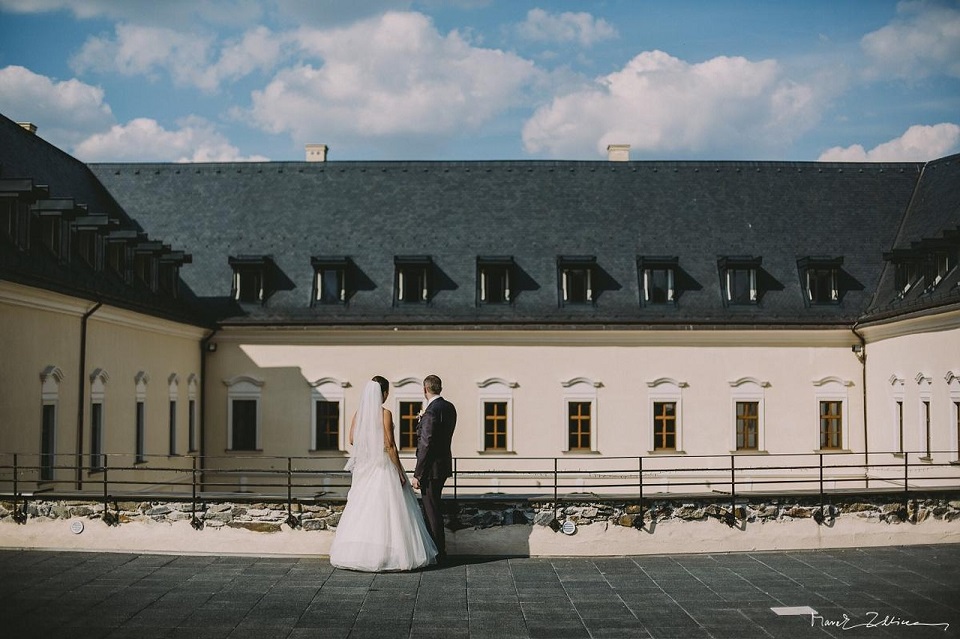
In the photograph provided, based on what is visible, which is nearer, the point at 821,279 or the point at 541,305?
the point at 541,305

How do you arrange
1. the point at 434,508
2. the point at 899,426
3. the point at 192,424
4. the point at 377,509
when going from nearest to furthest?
the point at 377,509
the point at 434,508
the point at 899,426
the point at 192,424

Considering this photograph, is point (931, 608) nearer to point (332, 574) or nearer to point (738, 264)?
point (332, 574)

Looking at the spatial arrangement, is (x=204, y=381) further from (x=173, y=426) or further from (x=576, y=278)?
(x=576, y=278)

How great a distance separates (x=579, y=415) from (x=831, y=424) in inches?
287

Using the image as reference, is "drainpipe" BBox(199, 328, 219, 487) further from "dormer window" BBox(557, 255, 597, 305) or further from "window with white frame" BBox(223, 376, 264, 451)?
"dormer window" BBox(557, 255, 597, 305)

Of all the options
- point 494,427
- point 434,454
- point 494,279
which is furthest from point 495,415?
point 434,454

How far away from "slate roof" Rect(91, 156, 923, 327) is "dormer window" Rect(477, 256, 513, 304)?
33cm

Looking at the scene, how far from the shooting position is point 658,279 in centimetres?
2891

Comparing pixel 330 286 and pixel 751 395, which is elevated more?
pixel 330 286

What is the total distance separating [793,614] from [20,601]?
26.3 feet

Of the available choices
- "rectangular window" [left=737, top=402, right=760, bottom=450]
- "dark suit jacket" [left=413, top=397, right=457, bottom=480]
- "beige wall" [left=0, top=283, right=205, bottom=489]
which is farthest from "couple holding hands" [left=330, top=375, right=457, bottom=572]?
"rectangular window" [left=737, top=402, right=760, bottom=450]

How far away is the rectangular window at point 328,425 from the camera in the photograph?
1114 inches

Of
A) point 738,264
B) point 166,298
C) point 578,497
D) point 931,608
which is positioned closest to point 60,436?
point 166,298

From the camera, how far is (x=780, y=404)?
2845cm
